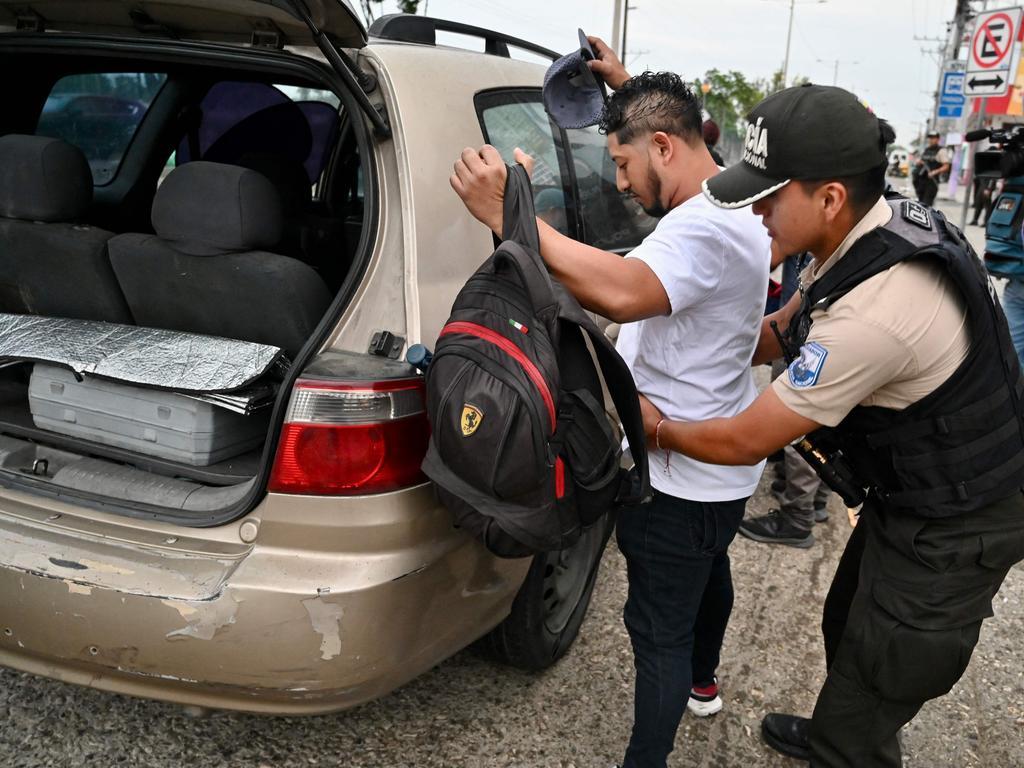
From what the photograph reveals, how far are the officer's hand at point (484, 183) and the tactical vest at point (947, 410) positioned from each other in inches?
26.1

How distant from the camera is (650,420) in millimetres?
2004

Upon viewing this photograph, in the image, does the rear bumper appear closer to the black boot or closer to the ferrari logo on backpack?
the ferrari logo on backpack

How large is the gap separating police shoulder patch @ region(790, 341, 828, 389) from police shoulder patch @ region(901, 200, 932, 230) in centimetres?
34

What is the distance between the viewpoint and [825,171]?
1.67 m

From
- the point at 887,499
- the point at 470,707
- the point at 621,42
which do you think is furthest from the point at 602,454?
the point at 621,42

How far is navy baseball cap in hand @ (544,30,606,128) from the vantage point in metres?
2.21

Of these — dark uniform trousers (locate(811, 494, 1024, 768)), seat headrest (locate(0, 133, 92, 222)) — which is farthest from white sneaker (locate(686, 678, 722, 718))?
seat headrest (locate(0, 133, 92, 222))

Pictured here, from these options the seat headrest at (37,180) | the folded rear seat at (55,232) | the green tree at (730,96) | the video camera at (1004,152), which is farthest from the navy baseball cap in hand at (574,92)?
the green tree at (730,96)

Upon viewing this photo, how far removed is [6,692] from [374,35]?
7.08ft

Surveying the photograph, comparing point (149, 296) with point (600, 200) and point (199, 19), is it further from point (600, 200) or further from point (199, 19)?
point (600, 200)

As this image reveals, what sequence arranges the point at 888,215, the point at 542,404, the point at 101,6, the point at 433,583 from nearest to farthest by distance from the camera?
the point at 542,404
the point at 888,215
the point at 433,583
the point at 101,6

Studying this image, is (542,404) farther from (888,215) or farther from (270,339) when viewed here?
(270,339)

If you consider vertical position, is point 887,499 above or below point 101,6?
below

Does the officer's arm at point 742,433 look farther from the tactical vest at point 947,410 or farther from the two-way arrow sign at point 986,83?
the two-way arrow sign at point 986,83
